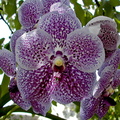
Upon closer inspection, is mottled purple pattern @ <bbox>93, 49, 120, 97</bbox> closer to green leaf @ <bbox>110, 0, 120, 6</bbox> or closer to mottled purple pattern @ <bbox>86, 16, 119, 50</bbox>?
mottled purple pattern @ <bbox>86, 16, 119, 50</bbox>

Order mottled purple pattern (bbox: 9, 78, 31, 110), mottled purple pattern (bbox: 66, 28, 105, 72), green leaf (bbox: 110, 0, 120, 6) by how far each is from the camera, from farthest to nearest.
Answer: green leaf (bbox: 110, 0, 120, 6) < mottled purple pattern (bbox: 9, 78, 31, 110) < mottled purple pattern (bbox: 66, 28, 105, 72)

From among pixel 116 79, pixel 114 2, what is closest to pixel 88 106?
pixel 116 79

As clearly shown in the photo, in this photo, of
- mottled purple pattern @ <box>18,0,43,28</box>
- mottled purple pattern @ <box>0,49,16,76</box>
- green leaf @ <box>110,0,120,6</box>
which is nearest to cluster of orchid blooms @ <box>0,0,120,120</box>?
mottled purple pattern @ <box>0,49,16,76</box>

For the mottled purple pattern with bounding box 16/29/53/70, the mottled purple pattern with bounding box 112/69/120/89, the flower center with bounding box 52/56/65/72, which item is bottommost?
the mottled purple pattern with bounding box 112/69/120/89

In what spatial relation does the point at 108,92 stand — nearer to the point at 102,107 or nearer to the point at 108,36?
the point at 102,107

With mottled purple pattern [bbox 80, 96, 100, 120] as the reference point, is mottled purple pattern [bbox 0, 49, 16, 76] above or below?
above

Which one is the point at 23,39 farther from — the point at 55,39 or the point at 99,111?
the point at 99,111

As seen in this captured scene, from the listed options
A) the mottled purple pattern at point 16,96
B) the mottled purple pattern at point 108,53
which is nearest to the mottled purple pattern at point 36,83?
the mottled purple pattern at point 16,96

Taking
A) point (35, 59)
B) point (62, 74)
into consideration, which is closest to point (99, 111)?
point (62, 74)
